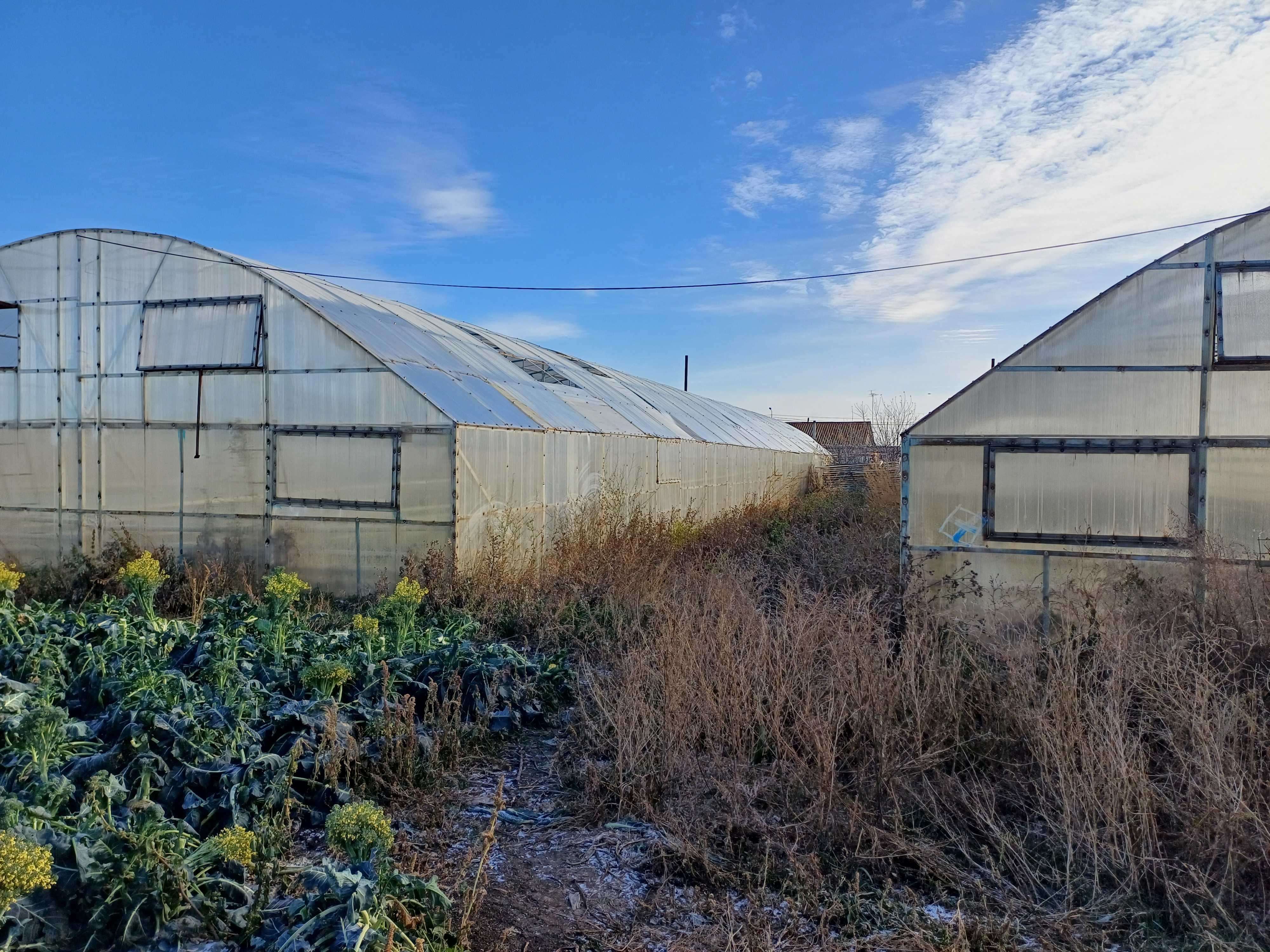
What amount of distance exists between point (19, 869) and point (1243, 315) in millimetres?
9213

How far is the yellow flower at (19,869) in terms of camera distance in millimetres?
2502

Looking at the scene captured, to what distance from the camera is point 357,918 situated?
275cm

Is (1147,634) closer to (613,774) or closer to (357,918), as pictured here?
(613,774)

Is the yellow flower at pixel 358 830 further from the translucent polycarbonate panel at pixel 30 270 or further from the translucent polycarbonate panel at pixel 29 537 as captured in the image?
the translucent polycarbonate panel at pixel 30 270

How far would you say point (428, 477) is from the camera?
9.57 m

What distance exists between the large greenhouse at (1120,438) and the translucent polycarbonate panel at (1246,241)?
0.04ft

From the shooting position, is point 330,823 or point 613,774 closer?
point 330,823

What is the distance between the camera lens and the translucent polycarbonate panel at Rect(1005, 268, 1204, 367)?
7461 millimetres

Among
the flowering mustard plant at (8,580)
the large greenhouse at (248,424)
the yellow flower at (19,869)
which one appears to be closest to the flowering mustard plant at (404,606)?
the flowering mustard plant at (8,580)

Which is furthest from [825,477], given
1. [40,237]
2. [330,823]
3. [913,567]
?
[330,823]

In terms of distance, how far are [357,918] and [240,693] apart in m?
2.78

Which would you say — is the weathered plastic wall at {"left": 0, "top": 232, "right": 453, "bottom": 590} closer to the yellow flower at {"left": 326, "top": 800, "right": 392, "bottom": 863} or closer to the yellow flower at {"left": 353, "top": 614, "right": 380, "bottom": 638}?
the yellow flower at {"left": 353, "top": 614, "right": 380, "bottom": 638}

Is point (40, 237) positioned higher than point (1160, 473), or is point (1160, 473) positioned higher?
point (40, 237)

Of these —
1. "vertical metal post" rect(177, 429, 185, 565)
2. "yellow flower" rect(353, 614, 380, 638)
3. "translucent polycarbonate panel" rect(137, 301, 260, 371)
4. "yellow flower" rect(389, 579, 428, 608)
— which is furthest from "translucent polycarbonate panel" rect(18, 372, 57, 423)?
"yellow flower" rect(353, 614, 380, 638)
